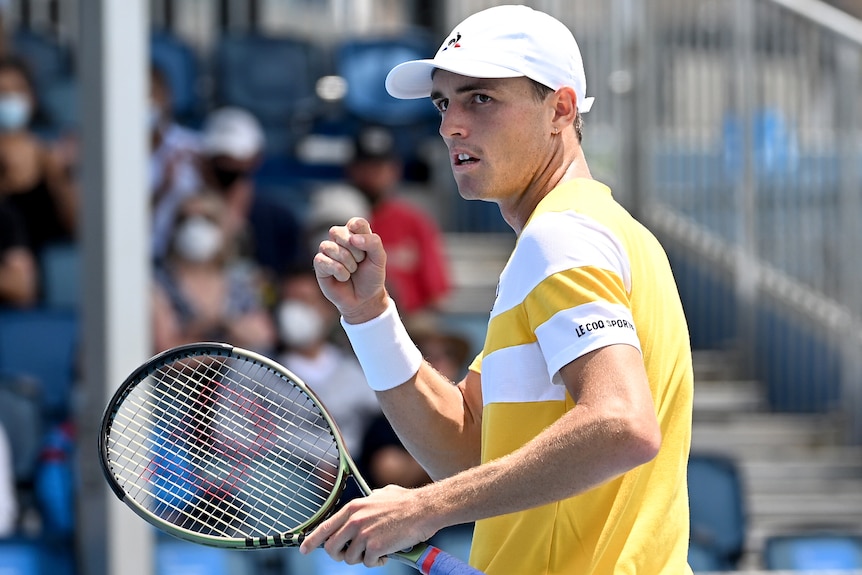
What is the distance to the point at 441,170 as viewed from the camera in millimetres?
8211

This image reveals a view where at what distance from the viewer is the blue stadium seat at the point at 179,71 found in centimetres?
→ 807

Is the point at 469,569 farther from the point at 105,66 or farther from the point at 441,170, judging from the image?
the point at 441,170

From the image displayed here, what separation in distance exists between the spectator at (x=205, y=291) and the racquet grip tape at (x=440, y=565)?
13.4 feet

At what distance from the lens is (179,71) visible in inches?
319

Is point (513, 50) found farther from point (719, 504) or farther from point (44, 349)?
point (44, 349)

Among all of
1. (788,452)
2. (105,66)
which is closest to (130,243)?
(105,66)

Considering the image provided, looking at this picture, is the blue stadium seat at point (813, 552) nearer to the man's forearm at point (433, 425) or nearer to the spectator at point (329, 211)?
the spectator at point (329, 211)

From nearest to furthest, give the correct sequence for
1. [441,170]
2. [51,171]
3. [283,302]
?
[283,302]
[51,171]
[441,170]

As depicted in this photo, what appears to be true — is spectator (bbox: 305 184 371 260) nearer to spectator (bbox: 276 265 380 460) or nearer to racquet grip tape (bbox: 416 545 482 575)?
spectator (bbox: 276 265 380 460)

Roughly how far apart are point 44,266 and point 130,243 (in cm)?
205

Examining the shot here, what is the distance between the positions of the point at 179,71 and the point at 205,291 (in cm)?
194

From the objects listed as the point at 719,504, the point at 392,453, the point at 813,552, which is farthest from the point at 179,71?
the point at 813,552

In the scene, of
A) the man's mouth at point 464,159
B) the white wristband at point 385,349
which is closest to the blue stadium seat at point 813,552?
the white wristband at point 385,349

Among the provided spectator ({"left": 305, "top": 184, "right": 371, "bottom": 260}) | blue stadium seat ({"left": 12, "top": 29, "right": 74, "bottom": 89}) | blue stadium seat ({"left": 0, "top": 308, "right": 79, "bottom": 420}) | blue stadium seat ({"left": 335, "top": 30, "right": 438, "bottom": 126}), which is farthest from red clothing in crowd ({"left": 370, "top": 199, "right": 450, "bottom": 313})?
blue stadium seat ({"left": 12, "top": 29, "right": 74, "bottom": 89})
